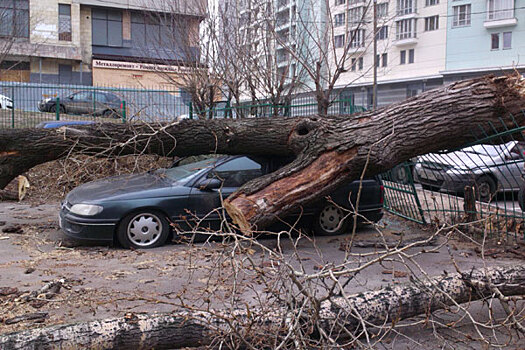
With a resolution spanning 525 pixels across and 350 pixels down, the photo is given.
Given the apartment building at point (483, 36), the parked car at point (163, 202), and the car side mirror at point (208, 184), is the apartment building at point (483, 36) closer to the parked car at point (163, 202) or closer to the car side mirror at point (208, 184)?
the parked car at point (163, 202)

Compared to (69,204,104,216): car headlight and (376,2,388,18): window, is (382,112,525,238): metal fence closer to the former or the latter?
(376,2,388,18): window

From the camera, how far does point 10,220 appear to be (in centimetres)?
922

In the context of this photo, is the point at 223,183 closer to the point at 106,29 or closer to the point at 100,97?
the point at 100,97

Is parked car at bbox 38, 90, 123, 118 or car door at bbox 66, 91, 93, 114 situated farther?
car door at bbox 66, 91, 93, 114

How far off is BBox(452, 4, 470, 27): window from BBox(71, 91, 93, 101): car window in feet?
121

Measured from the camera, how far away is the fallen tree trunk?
3.29 m

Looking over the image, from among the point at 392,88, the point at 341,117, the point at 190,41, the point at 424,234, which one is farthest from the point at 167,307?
the point at 392,88

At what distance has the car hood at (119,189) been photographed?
7.11 meters

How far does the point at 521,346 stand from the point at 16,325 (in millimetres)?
3984

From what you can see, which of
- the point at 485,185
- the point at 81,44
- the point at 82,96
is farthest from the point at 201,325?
the point at 81,44

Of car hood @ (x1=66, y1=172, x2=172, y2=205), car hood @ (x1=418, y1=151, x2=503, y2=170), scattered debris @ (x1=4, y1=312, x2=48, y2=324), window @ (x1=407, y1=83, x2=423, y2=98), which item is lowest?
scattered debris @ (x1=4, y1=312, x2=48, y2=324)

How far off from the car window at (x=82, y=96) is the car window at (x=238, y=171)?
9951 mm

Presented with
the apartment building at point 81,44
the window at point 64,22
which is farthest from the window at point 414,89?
the window at point 64,22

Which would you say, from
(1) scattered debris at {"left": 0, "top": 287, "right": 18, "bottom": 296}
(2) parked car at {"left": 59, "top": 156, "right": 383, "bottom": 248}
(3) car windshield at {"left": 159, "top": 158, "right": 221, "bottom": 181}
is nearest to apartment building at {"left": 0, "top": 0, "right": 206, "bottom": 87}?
(3) car windshield at {"left": 159, "top": 158, "right": 221, "bottom": 181}
